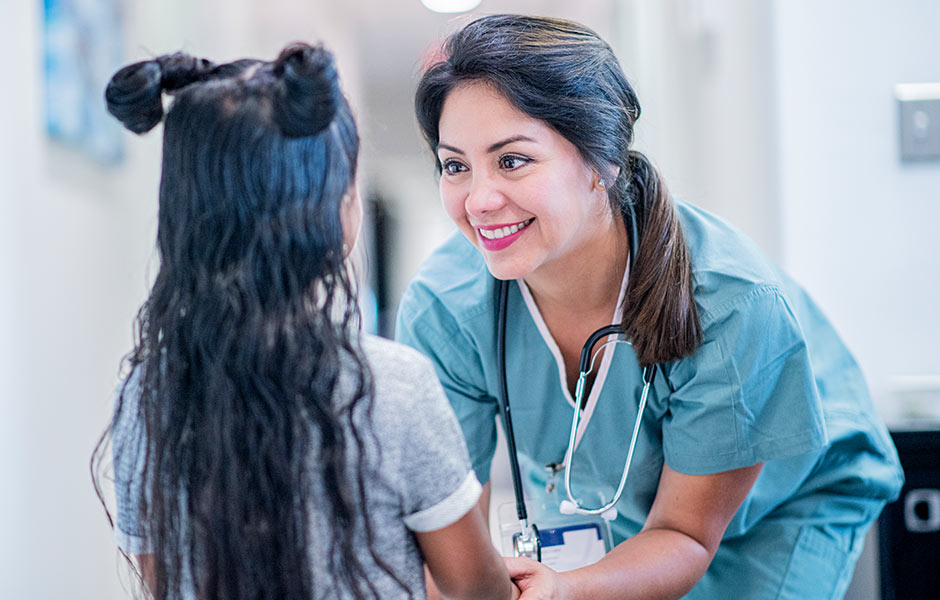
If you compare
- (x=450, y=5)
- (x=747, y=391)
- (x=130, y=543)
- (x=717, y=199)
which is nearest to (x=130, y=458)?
(x=130, y=543)

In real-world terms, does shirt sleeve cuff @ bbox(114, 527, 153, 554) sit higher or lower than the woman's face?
lower

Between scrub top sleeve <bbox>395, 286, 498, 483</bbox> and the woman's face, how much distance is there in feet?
0.59

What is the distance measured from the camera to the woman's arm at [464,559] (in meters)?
0.82

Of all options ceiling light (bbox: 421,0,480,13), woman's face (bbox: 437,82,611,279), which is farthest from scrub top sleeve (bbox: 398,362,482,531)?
ceiling light (bbox: 421,0,480,13)

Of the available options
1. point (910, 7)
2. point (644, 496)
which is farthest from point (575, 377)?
point (910, 7)

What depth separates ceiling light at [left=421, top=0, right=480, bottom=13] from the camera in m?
3.88

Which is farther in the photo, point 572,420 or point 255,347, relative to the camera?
point 572,420

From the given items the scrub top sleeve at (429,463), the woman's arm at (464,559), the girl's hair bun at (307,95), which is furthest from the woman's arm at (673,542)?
the girl's hair bun at (307,95)

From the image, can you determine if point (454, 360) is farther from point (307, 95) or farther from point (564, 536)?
point (307, 95)

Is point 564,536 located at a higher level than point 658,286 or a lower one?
lower

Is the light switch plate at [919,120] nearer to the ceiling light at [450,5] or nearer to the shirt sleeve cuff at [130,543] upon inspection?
the shirt sleeve cuff at [130,543]

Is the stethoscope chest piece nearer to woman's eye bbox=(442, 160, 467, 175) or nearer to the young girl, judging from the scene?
the young girl

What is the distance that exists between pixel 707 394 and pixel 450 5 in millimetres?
3176

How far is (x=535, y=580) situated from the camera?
1.00 m
